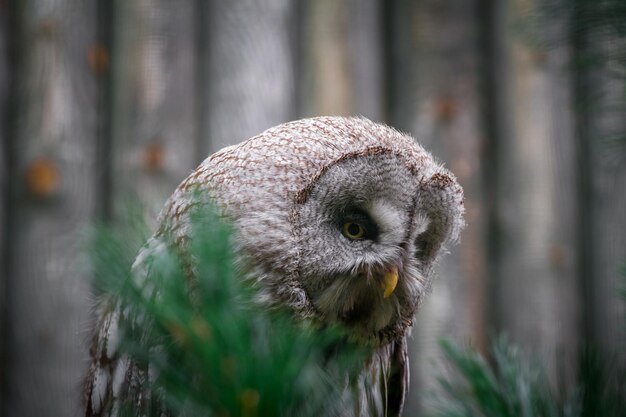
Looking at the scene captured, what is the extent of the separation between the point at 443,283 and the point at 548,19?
4.35 feet

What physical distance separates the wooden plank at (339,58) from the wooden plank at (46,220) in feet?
2.36

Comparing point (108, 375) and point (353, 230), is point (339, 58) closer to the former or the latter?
point (353, 230)

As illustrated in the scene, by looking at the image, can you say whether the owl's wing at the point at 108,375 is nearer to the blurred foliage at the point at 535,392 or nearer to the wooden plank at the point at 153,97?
the blurred foliage at the point at 535,392

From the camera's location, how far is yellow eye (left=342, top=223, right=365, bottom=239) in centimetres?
122

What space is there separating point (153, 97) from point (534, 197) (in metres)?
1.28

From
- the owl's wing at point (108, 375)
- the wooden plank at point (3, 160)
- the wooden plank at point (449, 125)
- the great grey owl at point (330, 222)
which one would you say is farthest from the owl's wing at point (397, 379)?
the wooden plank at point (3, 160)

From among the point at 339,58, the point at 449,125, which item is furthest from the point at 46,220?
the point at 449,125

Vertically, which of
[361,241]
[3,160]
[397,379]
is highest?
[3,160]

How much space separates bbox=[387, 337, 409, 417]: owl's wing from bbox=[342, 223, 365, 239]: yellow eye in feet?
1.25

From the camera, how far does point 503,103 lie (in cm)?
234

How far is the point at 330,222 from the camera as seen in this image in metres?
1.19

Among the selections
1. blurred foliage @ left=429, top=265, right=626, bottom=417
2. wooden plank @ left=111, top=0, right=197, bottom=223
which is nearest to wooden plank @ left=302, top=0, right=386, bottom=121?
wooden plank @ left=111, top=0, right=197, bottom=223

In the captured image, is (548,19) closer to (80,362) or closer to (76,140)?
(76,140)

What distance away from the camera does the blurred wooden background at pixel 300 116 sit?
2.02 metres
